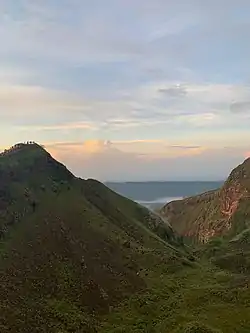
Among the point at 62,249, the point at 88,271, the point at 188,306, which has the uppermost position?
the point at 62,249

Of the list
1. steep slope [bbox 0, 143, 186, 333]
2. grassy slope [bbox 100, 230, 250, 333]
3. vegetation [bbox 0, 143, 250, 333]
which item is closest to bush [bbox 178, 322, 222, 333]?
grassy slope [bbox 100, 230, 250, 333]

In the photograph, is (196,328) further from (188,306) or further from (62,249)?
(62,249)

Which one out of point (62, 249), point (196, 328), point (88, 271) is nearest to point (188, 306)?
point (196, 328)

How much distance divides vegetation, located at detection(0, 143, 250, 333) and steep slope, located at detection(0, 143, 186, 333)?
0.53ft

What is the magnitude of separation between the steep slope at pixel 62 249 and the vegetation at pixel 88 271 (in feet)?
0.53

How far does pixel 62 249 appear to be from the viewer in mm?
68000

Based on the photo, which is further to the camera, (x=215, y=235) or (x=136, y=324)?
(x=215, y=235)

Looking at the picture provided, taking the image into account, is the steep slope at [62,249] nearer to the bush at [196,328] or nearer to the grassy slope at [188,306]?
the grassy slope at [188,306]

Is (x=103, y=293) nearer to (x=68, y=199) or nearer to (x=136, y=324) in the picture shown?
(x=136, y=324)

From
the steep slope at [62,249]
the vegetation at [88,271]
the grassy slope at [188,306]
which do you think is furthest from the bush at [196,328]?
the steep slope at [62,249]

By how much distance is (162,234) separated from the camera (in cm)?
10950

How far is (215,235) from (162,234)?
268ft

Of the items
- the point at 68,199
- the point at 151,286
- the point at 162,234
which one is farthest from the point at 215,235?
the point at 151,286

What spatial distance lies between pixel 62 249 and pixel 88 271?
218 inches
